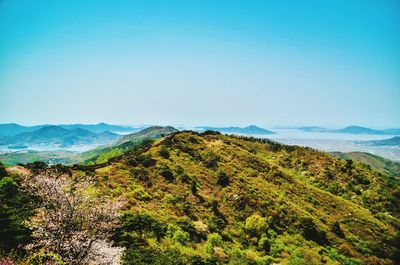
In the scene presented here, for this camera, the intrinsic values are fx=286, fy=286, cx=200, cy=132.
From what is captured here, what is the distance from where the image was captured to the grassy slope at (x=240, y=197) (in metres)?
43.8

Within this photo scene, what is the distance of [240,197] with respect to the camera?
55250mm

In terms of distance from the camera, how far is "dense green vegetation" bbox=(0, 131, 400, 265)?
32.2 meters

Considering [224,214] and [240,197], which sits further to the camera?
[240,197]

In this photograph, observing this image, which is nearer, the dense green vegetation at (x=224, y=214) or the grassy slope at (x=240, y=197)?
the dense green vegetation at (x=224, y=214)

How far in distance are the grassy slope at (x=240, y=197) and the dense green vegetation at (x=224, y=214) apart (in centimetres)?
19

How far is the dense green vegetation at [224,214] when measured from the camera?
32.2 meters

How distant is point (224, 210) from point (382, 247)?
35792 mm

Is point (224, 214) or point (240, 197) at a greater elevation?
A: point (240, 197)

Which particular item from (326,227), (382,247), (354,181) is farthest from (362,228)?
(354,181)

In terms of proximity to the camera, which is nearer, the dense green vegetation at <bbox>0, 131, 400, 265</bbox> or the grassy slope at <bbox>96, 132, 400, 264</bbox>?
the dense green vegetation at <bbox>0, 131, 400, 265</bbox>

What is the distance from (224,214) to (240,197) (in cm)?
712

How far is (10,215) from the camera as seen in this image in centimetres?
2170

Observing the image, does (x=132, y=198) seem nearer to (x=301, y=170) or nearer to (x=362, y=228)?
(x=362, y=228)

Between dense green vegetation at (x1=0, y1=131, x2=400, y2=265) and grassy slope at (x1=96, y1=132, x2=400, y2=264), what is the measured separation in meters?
0.19
